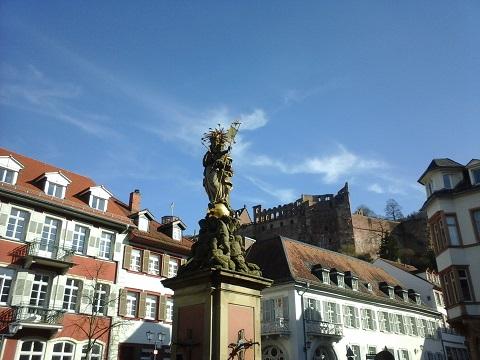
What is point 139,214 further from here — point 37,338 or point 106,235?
point 37,338

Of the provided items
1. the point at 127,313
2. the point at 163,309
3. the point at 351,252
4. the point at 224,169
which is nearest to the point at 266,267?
the point at 163,309

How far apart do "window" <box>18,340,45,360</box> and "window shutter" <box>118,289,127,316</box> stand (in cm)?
464

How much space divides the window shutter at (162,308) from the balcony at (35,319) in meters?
6.46

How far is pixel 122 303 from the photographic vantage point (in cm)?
2730

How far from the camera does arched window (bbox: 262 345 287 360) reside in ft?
99.6

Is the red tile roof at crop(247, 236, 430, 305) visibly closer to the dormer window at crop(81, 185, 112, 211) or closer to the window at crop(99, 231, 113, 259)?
the window at crop(99, 231, 113, 259)

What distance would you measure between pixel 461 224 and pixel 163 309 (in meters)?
17.5

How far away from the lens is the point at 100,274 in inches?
1052

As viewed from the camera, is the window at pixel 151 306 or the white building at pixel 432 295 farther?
the white building at pixel 432 295

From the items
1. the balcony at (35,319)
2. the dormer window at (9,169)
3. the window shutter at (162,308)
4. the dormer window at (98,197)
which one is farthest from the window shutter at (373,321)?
the dormer window at (9,169)

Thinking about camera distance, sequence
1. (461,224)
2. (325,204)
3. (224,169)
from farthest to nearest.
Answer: (325,204) < (461,224) < (224,169)

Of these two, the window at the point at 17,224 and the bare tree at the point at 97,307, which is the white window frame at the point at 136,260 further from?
the window at the point at 17,224

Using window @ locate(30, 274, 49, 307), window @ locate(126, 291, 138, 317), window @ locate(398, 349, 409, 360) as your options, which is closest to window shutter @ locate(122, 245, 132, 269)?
window @ locate(126, 291, 138, 317)

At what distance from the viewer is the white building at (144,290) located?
27078 mm
